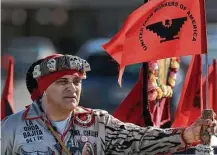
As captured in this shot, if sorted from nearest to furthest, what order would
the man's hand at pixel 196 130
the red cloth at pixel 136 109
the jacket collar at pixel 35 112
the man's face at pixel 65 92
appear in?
the man's hand at pixel 196 130
the man's face at pixel 65 92
the jacket collar at pixel 35 112
the red cloth at pixel 136 109

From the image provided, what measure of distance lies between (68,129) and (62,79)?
276mm

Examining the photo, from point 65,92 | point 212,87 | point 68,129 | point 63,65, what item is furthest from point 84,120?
point 212,87

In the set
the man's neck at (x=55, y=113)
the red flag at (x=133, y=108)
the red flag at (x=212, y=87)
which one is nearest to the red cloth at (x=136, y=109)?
→ the red flag at (x=133, y=108)

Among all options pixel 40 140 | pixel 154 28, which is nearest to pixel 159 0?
pixel 154 28

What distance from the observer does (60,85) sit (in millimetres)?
4695

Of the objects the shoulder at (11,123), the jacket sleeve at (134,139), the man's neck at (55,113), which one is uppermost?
the man's neck at (55,113)

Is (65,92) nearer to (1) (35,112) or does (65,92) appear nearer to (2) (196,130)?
(1) (35,112)

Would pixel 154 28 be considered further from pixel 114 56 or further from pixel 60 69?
pixel 60 69

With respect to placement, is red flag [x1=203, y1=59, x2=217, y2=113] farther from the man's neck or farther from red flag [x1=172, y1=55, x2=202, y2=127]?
the man's neck

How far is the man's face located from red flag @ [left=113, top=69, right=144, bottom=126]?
80 centimetres

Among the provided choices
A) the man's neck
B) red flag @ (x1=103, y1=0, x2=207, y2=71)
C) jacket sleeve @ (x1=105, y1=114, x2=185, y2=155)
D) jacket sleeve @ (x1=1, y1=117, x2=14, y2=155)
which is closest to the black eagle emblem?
red flag @ (x1=103, y1=0, x2=207, y2=71)

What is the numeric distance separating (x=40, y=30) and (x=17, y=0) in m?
1.16

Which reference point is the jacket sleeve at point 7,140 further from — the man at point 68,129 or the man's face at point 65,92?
the man's face at point 65,92

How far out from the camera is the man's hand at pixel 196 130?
4406 mm
